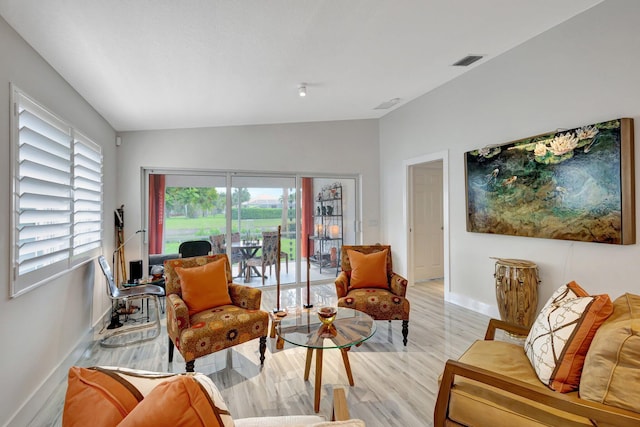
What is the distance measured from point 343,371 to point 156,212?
358 centimetres

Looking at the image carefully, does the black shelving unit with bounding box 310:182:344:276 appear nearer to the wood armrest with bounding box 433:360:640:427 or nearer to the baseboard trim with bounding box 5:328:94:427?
the baseboard trim with bounding box 5:328:94:427

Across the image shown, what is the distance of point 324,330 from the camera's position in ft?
7.25

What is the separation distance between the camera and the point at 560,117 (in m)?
3.04

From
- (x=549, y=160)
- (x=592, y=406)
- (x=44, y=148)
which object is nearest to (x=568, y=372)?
(x=592, y=406)

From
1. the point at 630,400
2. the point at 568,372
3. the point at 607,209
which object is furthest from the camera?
the point at 607,209

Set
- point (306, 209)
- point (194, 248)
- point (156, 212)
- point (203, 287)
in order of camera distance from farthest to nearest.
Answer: point (306, 209) < point (156, 212) < point (194, 248) < point (203, 287)

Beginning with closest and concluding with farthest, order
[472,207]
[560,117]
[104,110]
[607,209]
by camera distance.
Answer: [607,209], [560,117], [104,110], [472,207]

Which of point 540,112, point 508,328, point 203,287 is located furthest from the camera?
point 540,112

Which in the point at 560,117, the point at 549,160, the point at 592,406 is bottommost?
the point at 592,406

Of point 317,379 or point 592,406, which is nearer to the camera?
point 592,406

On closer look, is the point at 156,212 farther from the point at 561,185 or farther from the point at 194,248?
the point at 561,185

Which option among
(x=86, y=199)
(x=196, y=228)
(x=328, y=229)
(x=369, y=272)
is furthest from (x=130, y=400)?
(x=328, y=229)

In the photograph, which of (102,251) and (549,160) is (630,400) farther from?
(102,251)

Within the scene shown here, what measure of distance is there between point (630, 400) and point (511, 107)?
3.17m
